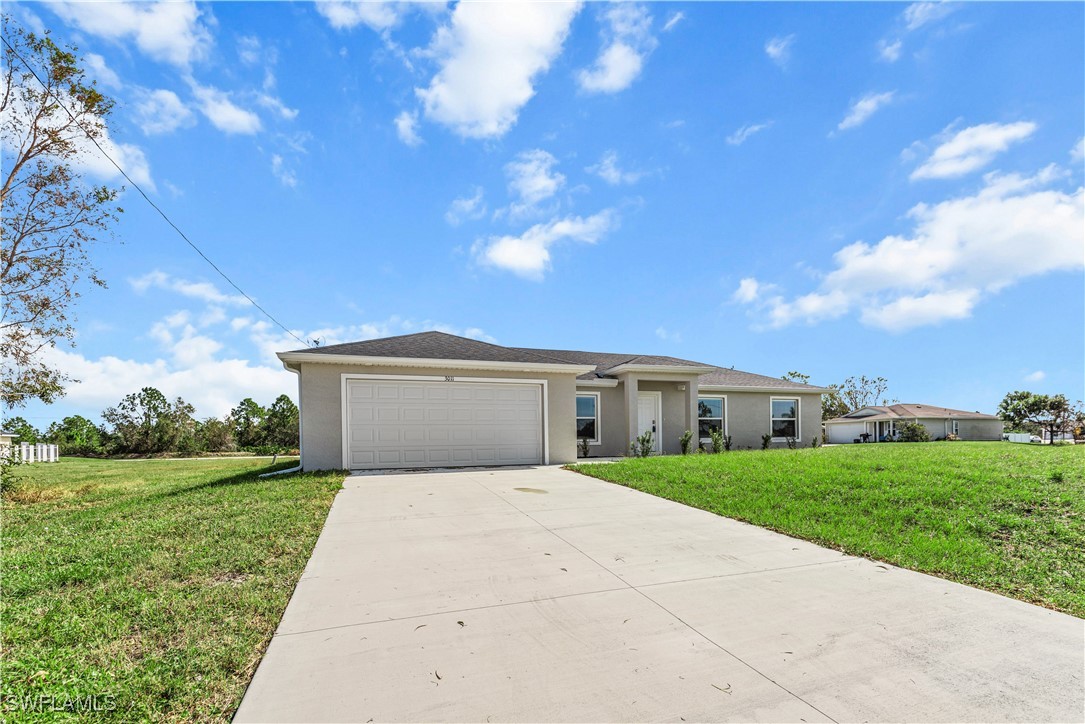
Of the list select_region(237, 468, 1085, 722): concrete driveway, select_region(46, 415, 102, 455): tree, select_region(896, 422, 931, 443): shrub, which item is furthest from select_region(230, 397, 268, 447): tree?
select_region(896, 422, 931, 443): shrub

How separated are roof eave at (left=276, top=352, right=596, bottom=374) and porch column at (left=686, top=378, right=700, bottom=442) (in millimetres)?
4972

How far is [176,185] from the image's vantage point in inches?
427

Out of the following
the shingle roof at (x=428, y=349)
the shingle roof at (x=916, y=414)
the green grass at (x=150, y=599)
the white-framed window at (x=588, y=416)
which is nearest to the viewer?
the green grass at (x=150, y=599)

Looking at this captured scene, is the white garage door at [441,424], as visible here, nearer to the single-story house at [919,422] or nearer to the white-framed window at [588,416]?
the white-framed window at [588,416]

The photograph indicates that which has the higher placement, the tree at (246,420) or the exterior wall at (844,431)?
the tree at (246,420)

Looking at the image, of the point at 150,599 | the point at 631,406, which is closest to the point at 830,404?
the point at 631,406

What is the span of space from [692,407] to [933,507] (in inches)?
392

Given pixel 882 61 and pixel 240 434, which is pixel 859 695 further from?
pixel 240 434

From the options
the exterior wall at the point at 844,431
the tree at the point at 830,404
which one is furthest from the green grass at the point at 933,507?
the tree at the point at 830,404

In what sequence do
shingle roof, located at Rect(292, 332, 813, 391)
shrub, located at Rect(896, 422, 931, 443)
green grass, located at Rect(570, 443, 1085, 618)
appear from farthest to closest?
1. shrub, located at Rect(896, 422, 931, 443)
2. shingle roof, located at Rect(292, 332, 813, 391)
3. green grass, located at Rect(570, 443, 1085, 618)

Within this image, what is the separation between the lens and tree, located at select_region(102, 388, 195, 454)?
25.1 metres

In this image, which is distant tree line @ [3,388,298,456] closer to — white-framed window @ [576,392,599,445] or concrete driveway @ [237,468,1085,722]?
white-framed window @ [576,392,599,445]

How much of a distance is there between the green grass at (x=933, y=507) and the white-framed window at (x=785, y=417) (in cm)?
891

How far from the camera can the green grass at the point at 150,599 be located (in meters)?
2.53
